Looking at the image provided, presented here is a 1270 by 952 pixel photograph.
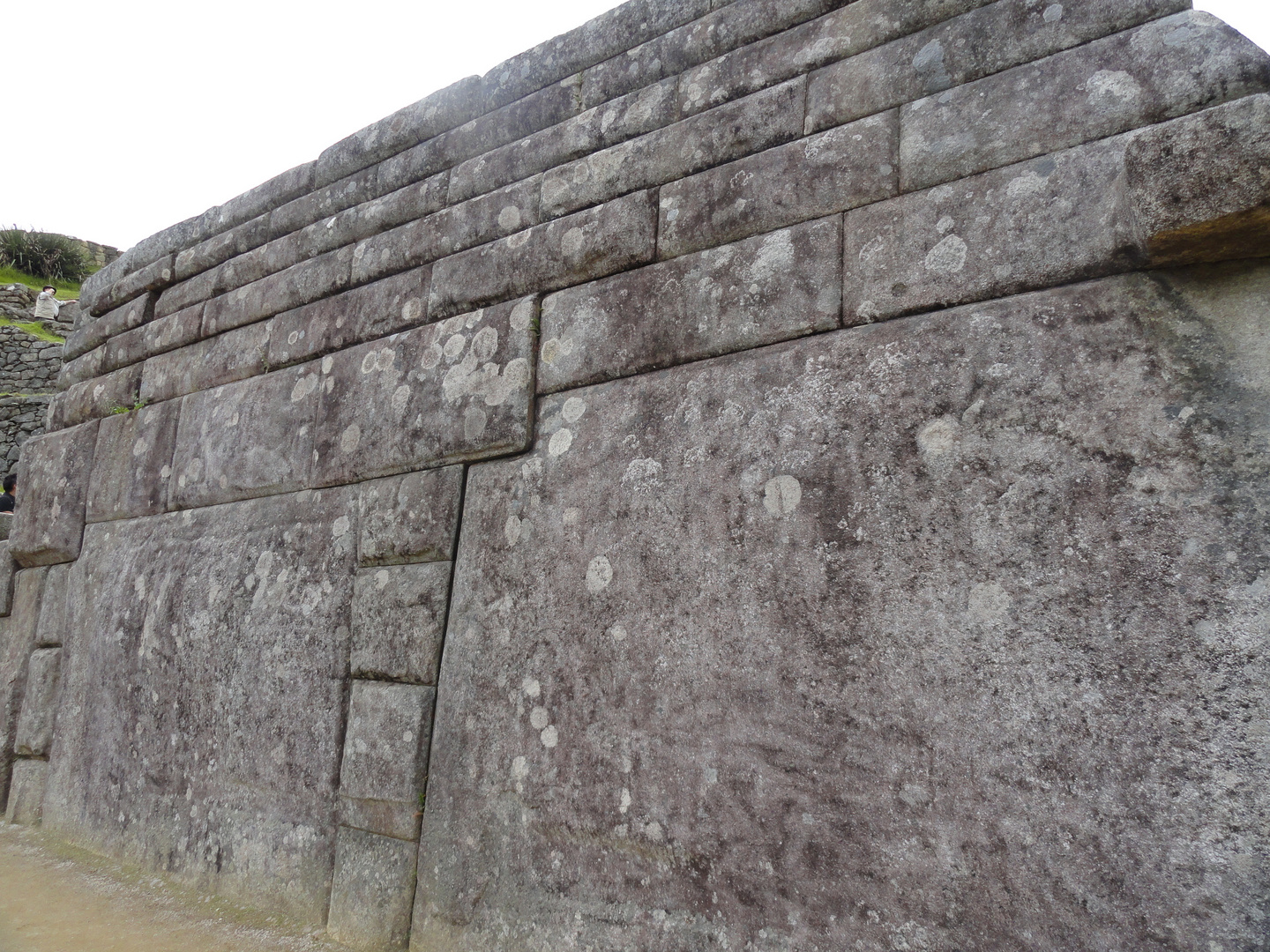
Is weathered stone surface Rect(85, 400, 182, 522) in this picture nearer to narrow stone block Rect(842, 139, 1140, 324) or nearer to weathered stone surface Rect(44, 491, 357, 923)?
weathered stone surface Rect(44, 491, 357, 923)

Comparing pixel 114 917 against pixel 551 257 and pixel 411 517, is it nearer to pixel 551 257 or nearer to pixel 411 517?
pixel 411 517

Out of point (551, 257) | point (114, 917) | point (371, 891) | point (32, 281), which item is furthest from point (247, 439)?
point (32, 281)

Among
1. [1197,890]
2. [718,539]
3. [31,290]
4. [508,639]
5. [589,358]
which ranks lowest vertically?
[1197,890]

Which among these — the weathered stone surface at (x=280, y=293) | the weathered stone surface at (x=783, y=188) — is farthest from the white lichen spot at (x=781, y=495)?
the weathered stone surface at (x=280, y=293)

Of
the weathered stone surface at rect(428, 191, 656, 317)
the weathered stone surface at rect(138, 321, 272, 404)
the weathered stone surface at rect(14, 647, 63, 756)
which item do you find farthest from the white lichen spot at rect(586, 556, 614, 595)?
the weathered stone surface at rect(14, 647, 63, 756)

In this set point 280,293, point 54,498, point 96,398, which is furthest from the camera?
point 96,398

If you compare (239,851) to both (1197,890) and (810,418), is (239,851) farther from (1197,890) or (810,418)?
(1197,890)

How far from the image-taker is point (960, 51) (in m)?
2.12

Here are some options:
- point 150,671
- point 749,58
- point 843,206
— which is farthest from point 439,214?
point 150,671

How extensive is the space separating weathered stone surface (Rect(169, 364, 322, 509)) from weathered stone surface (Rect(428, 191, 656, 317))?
847 mm

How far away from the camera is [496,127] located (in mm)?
3199

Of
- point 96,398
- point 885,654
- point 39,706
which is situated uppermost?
point 96,398

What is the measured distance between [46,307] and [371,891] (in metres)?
19.6

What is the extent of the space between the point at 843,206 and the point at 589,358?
0.91 meters
